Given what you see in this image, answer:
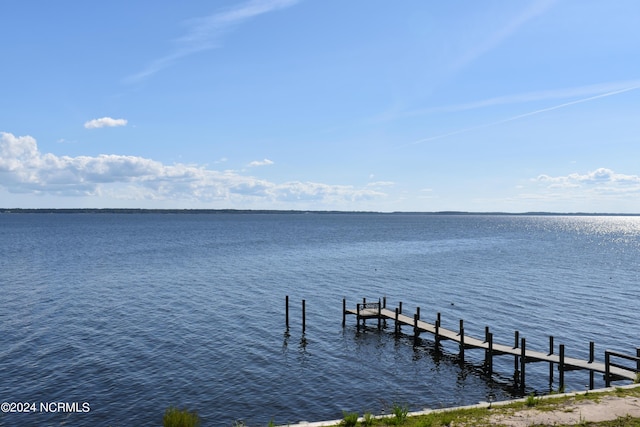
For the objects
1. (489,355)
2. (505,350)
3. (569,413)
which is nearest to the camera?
(569,413)

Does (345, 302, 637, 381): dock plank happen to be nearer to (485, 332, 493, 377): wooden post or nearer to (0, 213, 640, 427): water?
(485, 332, 493, 377): wooden post

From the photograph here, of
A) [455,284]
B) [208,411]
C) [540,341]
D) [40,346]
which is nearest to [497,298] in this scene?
[455,284]

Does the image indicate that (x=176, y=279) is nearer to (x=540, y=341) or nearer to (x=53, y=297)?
(x=53, y=297)

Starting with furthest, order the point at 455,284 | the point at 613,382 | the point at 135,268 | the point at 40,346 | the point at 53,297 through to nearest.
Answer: the point at 135,268
the point at 455,284
the point at 53,297
the point at 40,346
the point at 613,382

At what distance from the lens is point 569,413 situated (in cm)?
1709

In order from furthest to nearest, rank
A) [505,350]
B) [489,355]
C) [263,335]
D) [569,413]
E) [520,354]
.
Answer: [263,335] < [489,355] < [505,350] < [520,354] < [569,413]

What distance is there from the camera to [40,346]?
34031 mm

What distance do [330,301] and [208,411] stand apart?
2794cm

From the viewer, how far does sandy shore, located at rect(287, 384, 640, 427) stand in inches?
643

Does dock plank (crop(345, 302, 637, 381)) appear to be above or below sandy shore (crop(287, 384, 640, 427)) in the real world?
below

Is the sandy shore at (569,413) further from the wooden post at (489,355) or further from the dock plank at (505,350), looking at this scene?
the wooden post at (489,355)

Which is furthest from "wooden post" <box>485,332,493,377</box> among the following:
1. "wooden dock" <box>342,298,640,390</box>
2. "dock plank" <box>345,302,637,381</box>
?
"dock plank" <box>345,302,637,381</box>

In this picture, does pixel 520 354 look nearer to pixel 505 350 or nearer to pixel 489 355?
pixel 505 350

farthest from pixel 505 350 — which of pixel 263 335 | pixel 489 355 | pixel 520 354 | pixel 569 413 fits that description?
pixel 263 335
